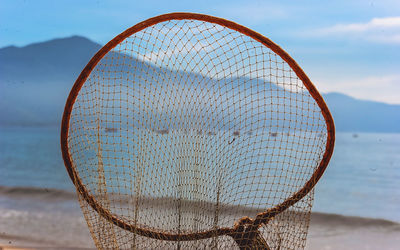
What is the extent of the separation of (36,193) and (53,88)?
443ft

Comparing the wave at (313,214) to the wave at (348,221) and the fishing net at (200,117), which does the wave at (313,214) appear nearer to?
the wave at (348,221)

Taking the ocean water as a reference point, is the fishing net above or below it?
above

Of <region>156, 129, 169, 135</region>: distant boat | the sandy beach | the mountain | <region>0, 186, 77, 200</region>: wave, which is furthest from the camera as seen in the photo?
the mountain

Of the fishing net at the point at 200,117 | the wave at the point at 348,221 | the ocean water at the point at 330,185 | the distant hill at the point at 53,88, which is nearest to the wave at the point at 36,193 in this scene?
the ocean water at the point at 330,185

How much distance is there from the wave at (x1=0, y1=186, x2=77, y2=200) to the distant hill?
9313 cm

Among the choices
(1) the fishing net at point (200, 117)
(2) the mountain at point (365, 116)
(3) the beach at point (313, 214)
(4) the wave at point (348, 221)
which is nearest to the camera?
(1) the fishing net at point (200, 117)

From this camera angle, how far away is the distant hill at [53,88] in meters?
106

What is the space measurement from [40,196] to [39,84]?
13905 centimetres

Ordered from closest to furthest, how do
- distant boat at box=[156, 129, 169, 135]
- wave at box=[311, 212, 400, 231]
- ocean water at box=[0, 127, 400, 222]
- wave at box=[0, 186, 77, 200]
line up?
distant boat at box=[156, 129, 169, 135] → wave at box=[311, 212, 400, 231] → wave at box=[0, 186, 77, 200] → ocean water at box=[0, 127, 400, 222]

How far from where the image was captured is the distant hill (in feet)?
347

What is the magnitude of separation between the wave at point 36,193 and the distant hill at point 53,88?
9313 centimetres

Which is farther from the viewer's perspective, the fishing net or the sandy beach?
the sandy beach

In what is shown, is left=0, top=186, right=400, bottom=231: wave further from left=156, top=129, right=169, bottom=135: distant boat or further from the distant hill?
the distant hill

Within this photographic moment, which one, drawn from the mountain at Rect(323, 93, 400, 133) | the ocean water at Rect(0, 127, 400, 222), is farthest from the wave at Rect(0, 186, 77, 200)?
the mountain at Rect(323, 93, 400, 133)
